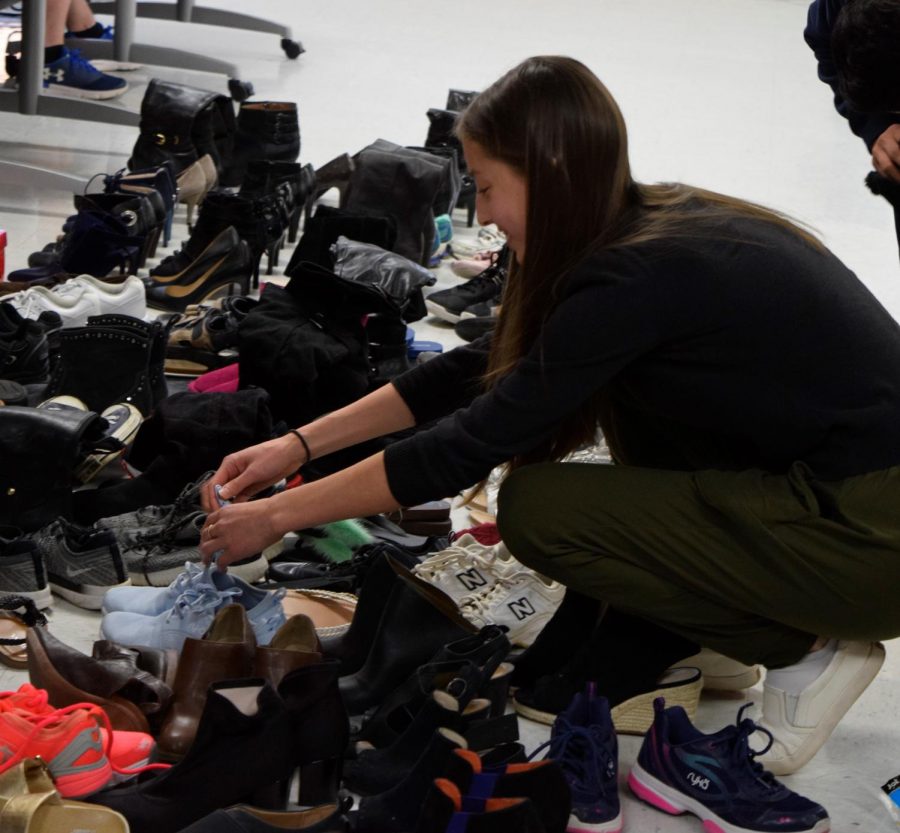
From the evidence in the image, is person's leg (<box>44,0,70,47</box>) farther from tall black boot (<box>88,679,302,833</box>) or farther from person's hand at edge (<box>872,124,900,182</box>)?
tall black boot (<box>88,679,302,833</box>)

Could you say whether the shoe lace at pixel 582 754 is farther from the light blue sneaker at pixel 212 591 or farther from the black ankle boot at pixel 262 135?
the black ankle boot at pixel 262 135

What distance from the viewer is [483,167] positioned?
194cm

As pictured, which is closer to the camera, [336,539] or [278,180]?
[336,539]

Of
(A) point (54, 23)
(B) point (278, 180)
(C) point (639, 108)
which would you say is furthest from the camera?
(C) point (639, 108)

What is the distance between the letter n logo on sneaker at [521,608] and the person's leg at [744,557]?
20 centimetres

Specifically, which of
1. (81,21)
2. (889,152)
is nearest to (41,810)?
(889,152)

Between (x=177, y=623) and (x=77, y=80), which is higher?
(x=177, y=623)

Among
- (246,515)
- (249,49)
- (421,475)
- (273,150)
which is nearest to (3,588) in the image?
(246,515)

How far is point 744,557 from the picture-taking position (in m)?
2.01

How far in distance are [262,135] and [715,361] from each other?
125 inches

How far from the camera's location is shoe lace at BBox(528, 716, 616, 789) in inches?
73.7

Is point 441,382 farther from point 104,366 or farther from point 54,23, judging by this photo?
point 54,23

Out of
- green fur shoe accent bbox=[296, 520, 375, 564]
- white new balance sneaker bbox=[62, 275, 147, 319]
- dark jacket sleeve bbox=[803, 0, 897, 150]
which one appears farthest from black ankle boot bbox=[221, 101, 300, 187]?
green fur shoe accent bbox=[296, 520, 375, 564]

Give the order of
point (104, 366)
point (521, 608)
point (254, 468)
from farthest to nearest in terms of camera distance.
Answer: point (104, 366) → point (521, 608) → point (254, 468)
